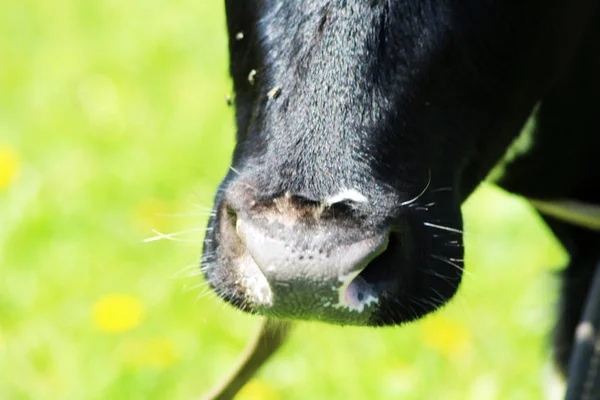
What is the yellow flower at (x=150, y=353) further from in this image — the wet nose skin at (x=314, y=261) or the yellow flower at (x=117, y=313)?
the wet nose skin at (x=314, y=261)

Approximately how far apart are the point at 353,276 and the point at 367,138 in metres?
0.20

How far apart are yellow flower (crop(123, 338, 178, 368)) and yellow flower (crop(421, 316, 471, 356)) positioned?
2.02 feet

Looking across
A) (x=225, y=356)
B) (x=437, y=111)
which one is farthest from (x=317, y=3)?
(x=225, y=356)

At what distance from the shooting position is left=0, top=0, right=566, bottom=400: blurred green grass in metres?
2.53

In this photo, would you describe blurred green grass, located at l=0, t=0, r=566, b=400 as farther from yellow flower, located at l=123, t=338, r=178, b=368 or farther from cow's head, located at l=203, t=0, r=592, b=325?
cow's head, located at l=203, t=0, r=592, b=325

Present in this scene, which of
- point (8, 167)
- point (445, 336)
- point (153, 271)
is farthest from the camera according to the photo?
point (8, 167)

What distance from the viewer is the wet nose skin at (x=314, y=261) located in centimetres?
133

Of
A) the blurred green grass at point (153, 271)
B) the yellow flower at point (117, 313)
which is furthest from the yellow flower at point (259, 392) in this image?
the yellow flower at point (117, 313)

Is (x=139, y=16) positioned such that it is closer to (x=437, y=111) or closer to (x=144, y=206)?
(x=144, y=206)

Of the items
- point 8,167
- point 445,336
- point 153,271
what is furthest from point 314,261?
point 8,167

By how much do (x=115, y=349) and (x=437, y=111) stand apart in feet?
4.39

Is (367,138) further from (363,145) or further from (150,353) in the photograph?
(150,353)

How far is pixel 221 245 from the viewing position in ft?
4.91

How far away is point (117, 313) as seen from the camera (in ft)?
9.00
